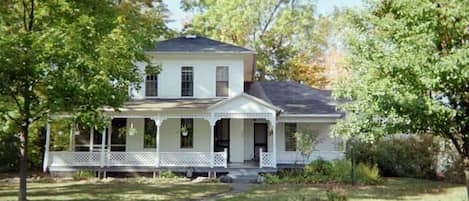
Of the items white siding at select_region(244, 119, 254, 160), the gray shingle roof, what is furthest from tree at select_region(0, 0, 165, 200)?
the gray shingle roof

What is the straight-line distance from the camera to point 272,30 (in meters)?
34.7

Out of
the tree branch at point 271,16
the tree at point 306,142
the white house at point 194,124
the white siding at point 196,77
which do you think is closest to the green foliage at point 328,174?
the tree at point 306,142

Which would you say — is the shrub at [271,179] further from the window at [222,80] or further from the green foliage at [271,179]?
the window at [222,80]

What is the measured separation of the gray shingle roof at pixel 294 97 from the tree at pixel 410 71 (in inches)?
476

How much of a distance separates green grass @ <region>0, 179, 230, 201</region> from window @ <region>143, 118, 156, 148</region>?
3.31m

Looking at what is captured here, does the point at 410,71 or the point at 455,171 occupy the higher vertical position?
the point at 410,71

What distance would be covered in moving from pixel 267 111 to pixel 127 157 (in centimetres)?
671

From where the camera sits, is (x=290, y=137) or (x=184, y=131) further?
(x=290, y=137)

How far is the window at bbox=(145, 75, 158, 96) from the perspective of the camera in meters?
22.6

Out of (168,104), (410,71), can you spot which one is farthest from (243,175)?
(410,71)

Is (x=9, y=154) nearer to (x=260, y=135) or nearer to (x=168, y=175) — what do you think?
(x=168, y=175)

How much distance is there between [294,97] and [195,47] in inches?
248

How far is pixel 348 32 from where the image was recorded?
33.1 ft

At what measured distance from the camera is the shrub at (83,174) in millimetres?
19594
